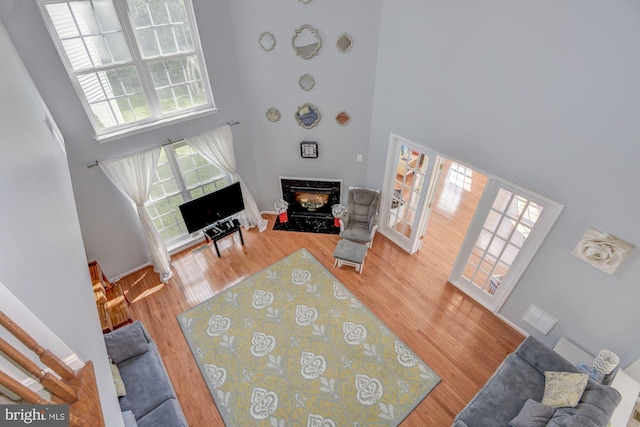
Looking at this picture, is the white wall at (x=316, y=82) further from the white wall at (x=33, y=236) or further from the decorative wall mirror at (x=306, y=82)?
the white wall at (x=33, y=236)

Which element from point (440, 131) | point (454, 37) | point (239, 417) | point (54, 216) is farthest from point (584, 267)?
point (54, 216)

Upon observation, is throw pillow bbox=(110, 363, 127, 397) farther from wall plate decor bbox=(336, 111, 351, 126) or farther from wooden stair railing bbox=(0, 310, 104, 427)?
wall plate decor bbox=(336, 111, 351, 126)

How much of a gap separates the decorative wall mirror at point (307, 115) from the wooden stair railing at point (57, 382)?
15.3 feet

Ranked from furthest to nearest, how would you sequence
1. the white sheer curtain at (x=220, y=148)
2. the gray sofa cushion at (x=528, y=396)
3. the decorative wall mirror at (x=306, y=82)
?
the white sheer curtain at (x=220, y=148) < the decorative wall mirror at (x=306, y=82) < the gray sofa cushion at (x=528, y=396)

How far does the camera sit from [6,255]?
1052mm

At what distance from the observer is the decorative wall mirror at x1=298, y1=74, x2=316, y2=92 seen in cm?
504

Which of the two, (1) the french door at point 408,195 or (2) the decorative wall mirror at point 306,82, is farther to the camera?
(2) the decorative wall mirror at point 306,82

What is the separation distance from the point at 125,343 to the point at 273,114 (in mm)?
4020

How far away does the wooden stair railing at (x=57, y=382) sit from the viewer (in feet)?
3.16

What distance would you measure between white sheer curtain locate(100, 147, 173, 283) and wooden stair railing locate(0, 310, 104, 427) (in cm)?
382

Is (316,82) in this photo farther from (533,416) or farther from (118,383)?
(533,416)

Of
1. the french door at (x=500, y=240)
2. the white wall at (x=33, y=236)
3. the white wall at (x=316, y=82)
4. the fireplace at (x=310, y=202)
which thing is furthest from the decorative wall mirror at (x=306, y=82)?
the white wall at (x=33, y=236)

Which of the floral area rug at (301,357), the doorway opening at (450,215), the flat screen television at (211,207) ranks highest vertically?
the flat screen television at (211,207)

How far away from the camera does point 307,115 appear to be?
5.40m
